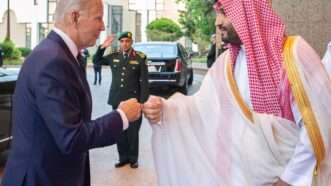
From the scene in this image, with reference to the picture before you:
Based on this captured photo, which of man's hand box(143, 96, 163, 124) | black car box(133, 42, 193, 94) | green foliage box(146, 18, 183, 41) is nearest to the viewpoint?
man's hand box(143, 96, 163, 124)

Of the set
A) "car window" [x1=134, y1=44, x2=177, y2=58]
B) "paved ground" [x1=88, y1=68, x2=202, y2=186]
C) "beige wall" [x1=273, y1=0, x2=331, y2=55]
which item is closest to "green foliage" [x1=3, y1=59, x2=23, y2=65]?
"car window" [x1=134, y1=44, x2=177, y2=58]

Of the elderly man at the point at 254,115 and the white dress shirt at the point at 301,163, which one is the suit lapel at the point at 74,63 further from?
the white dress shirt at the point at 301,163

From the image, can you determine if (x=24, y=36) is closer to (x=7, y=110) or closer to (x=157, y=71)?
(x=157, y=71)

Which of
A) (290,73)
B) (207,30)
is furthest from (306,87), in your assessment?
(207,30)

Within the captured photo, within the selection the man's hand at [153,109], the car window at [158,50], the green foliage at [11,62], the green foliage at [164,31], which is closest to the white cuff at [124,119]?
the man's hand at [153,109]

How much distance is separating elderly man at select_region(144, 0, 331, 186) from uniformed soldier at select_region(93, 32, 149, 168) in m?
4.61

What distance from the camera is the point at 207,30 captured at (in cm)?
3161

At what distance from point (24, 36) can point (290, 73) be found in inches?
1898

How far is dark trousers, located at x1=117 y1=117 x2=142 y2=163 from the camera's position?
7828 millimetres

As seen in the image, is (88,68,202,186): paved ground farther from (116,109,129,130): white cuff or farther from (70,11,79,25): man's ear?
(70,11,79,25): man's ear

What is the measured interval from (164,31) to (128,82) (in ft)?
119

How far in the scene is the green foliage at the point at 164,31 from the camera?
42.9m

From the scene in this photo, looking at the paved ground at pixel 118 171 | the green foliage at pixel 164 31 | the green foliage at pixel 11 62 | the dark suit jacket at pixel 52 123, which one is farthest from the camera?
the green foliage at pixel 164 31

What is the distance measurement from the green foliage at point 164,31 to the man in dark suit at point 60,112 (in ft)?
132
